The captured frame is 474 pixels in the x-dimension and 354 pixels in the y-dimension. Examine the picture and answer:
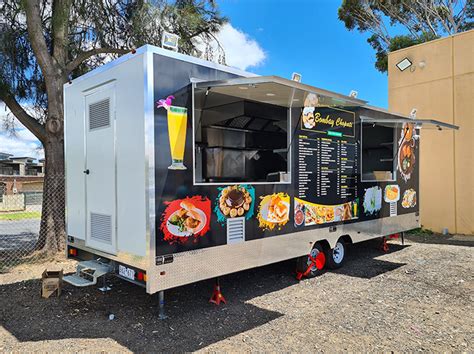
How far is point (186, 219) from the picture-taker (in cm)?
398

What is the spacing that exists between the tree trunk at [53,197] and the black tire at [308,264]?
4386 mm

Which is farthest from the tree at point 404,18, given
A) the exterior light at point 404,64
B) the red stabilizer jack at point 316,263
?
the red stabilizer jack at point 316,263

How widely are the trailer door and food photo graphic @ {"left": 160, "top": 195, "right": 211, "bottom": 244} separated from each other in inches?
31.0

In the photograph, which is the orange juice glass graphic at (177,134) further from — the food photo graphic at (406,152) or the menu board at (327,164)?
the food photo graphic at (406,152)

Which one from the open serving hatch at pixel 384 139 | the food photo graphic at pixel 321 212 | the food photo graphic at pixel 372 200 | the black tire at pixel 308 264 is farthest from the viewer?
the open serving hatch at pixel 384 139

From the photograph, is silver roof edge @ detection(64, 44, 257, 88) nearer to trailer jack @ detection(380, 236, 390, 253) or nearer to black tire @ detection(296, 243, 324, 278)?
black tire @ detection(296, 243, 324, 278)

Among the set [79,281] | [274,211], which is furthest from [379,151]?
[79,281]

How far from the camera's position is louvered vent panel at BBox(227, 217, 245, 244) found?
4387 millimetres

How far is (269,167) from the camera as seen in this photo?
19.5ft

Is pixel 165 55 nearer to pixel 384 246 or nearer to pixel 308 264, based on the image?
pixel 308 264

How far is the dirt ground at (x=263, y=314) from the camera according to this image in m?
3.69

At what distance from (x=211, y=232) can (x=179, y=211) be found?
1.61ft

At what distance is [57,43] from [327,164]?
5602 millimetres

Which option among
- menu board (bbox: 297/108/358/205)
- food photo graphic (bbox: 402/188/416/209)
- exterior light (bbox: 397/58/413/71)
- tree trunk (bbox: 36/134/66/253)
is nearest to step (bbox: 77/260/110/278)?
menu board (bbox: 297/108/358/205)
